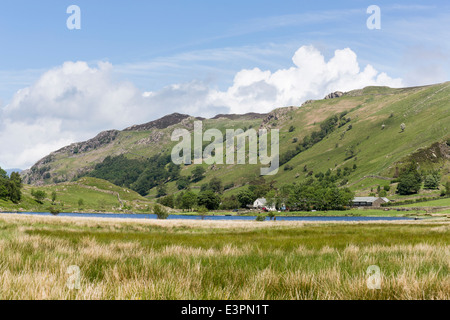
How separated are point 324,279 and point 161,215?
100 m

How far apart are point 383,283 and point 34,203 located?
199858 mm

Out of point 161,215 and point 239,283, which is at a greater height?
point 239,283

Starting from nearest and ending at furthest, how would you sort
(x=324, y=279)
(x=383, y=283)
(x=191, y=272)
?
(x=383, y=283), (x=324, y=279), (x=191, y=272)

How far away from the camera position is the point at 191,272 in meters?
6.57

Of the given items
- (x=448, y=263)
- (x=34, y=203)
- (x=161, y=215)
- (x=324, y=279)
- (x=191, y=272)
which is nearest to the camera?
(x=324, y=279)

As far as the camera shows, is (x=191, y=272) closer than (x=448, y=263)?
Yes
